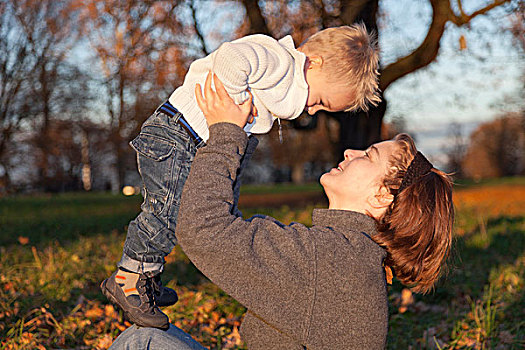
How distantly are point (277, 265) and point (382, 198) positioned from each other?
624 mm

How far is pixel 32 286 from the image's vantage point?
4734mm

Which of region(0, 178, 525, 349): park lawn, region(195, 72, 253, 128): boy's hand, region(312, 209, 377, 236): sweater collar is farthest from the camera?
region(0, 178, 525, 349): park lawn

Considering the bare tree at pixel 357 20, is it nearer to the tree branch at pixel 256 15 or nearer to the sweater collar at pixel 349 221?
the tree branch at pixel 256 15

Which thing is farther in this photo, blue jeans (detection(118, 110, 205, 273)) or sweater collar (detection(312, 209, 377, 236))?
blue jeans (detection(118, 110, 205, 273))

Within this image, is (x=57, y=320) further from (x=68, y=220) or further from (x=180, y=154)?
(x=68, y=220)

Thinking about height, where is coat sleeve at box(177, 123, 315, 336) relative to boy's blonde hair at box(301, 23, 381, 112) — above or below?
below

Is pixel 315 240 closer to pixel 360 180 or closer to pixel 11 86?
pixel 360 180

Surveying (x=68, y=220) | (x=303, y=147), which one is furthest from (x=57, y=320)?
(x=303, y=147)

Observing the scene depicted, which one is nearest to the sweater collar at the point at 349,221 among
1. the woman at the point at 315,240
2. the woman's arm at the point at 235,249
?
the woman at the point at 315,240

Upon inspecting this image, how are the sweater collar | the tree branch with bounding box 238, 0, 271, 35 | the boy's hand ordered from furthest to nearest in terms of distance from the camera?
the tree branch with bounding box 238, 0, 271, 35, the sweater collar, the boy's hand

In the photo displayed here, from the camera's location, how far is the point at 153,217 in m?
2.48

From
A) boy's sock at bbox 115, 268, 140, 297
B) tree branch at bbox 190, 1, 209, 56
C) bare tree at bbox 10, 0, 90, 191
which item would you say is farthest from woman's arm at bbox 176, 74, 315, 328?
bare tree at bbox 10, 0, 90, 191

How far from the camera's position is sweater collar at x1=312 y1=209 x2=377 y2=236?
2.09 m

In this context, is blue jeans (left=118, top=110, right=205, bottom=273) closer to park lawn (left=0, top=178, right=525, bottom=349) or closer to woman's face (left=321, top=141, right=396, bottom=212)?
woman's face (left=321, top=141, right=396, bottom=212)
